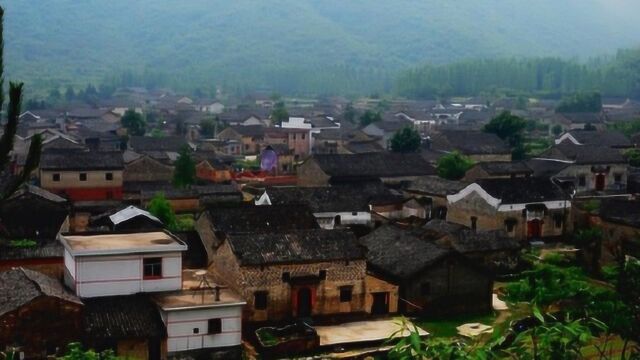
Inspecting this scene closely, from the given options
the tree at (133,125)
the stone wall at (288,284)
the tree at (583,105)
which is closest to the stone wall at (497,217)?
the stone wall at (288,284)

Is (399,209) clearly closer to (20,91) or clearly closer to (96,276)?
(96,276)

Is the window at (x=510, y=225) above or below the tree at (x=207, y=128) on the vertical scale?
below

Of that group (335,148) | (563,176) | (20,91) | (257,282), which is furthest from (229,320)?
(335,148)

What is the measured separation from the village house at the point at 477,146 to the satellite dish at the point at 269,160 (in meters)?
11.4

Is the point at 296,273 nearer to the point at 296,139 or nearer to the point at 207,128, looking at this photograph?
the point at 296,139

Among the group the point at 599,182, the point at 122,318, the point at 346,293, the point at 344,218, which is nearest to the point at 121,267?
the point at 122,318

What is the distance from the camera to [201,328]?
780 inches

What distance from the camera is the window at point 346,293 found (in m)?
23.1

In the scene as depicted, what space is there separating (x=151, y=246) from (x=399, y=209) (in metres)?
17.1

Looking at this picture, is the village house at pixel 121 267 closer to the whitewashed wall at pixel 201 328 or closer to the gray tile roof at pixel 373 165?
the whitewashed wall at pixel 201 328

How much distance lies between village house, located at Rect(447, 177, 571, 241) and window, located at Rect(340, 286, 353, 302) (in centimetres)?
1104

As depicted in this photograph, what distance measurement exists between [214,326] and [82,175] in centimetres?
2127

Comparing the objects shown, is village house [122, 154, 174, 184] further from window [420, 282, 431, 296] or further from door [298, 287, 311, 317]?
window [420, 282, 431, 296]

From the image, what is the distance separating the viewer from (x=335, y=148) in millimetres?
61531
